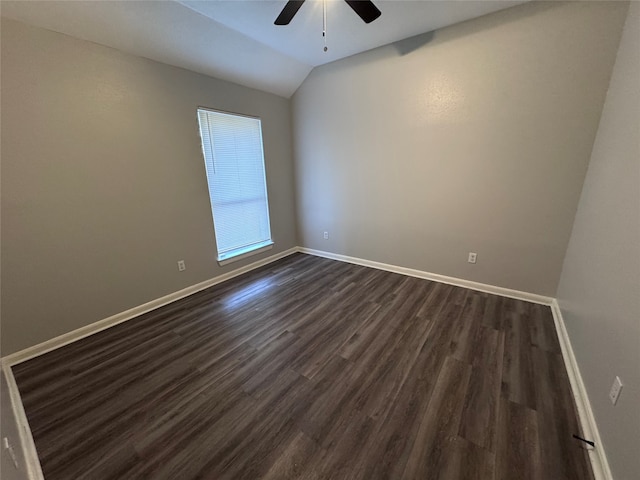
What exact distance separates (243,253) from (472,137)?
122 inches

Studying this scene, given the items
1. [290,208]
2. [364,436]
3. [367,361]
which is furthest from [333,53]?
[364,436]

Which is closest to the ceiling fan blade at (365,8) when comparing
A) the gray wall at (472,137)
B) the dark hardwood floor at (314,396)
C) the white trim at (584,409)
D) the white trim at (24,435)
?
the gray wall at (472,137)

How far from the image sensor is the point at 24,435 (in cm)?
138

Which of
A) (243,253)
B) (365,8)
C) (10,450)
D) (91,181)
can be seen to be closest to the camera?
(10,450)

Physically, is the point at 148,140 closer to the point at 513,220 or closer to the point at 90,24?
the point at 90,24

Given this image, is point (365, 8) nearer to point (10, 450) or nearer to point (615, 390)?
point (615, 390)

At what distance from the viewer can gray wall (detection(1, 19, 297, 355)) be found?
6.03 feet

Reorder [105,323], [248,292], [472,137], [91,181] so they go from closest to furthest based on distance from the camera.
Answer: [91,181], [105,323], [472,137], [248,292]

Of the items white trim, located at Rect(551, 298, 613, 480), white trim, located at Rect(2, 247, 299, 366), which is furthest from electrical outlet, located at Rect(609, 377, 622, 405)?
white trim, located at Rect(2, 247, 299, 366)

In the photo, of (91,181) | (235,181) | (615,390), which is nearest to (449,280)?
(615,390)

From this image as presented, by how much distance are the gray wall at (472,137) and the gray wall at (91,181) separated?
1714 millimetres

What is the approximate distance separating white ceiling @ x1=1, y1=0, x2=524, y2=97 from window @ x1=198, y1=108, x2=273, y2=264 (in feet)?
1.78

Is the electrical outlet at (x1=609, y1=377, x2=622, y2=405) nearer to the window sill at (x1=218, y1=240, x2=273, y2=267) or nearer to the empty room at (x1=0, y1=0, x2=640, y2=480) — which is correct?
the empty room at (x1=0, y1=0, x2=640, y2=480)

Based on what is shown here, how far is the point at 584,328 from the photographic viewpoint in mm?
1644
